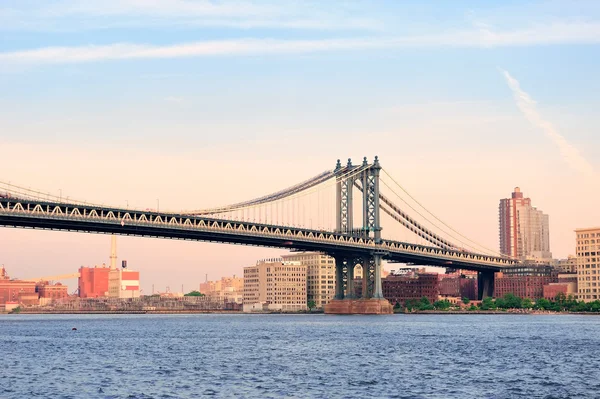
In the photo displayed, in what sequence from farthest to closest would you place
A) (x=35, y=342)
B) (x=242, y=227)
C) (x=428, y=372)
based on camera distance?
1. (x=242, y=227)
2. (x=35, y=342)
3. (x=428, y=372)

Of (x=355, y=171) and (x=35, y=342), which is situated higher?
(x=355, y=171)

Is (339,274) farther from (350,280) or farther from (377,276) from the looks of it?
(377,276)

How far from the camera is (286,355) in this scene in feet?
216

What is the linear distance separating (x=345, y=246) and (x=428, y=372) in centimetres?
8858

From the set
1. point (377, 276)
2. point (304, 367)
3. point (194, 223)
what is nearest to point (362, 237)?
point (377, 276)

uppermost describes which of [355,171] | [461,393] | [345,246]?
[355,171]

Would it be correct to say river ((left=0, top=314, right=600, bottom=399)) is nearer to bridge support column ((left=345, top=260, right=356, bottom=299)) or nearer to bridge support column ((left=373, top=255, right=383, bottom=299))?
bridge support column ((left=373, top=255, right=383, bottom=299))

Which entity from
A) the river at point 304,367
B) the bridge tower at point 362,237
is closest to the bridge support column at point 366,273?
the bridge tower at point 362,237

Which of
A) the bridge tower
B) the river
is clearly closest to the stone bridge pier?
the bridge tower

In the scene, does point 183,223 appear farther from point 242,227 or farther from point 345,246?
point 345,246

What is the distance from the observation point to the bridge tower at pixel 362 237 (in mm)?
150750

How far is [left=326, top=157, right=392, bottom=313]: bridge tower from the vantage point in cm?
15075

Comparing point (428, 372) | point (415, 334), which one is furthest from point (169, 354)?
point (415, 334)

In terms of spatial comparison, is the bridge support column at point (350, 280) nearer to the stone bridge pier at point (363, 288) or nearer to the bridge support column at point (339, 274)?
the stone bridge pier at point (363, 288)
